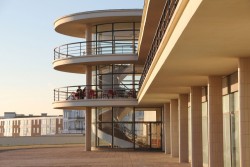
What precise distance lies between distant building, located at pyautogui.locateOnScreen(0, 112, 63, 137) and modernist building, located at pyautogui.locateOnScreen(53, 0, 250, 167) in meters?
116

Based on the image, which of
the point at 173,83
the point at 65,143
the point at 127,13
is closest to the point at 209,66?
the point at 173,83

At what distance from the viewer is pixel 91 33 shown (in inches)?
1474

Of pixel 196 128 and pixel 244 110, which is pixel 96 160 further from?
pixel 244 110

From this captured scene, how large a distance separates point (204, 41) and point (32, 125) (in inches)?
5951

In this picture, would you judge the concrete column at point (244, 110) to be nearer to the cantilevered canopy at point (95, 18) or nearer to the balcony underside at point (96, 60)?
the balcony underside at point (96, 60)

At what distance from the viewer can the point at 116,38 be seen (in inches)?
1439

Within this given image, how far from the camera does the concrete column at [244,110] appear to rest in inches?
530

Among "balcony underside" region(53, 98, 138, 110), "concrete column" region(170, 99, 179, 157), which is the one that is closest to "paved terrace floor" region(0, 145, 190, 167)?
"concrete column" region(170, 99, 179, 157)

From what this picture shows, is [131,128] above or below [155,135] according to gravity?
above

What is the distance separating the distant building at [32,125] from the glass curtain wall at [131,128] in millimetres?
116770

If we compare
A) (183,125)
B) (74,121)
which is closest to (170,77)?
(183,125)

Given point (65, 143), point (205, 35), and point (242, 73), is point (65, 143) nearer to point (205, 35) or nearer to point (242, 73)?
point (242, 73)

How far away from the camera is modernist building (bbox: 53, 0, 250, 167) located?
10.4 metres

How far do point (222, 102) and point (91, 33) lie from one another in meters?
20.4
